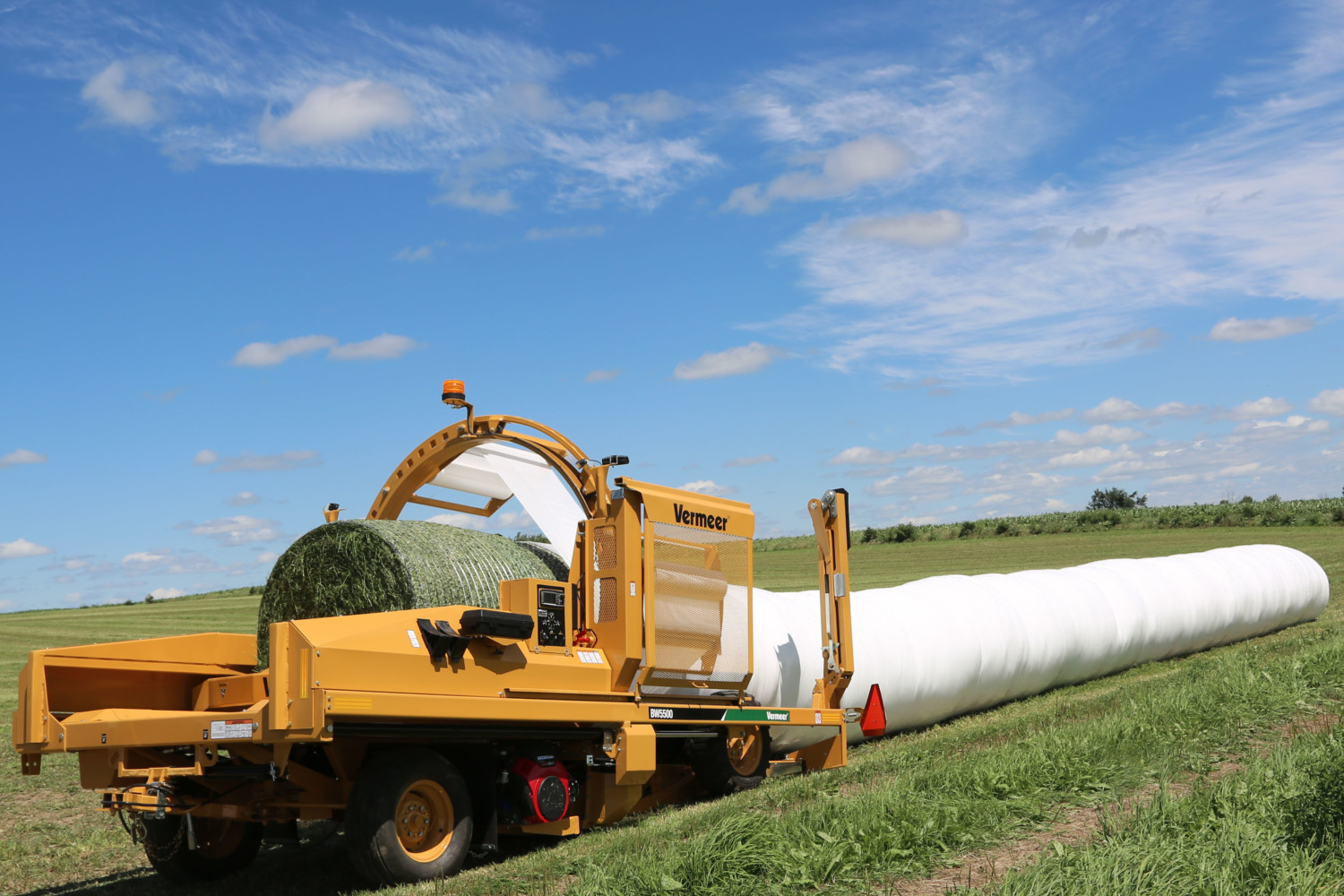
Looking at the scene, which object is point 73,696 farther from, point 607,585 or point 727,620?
point 727,620

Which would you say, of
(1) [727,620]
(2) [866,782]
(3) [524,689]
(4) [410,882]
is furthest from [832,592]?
(4) [410,882]

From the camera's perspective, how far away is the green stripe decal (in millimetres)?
9148

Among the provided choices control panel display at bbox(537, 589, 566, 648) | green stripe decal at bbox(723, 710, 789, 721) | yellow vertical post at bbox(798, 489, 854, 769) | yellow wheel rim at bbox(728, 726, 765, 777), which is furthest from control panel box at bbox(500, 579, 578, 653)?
yellow vertical post at bbox(798, 489, 854, 769)

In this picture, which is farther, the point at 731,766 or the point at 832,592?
the point at 832,592

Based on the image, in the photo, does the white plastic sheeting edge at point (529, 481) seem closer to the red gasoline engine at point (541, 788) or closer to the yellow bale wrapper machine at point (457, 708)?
the yellow bale wrapper machine at point (457, 708)

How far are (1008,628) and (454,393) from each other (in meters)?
7.60

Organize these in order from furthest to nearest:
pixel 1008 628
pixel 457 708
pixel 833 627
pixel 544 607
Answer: pixel 1008 628 < pixel 833 627 < pixel 544 607 < pixel 457 708

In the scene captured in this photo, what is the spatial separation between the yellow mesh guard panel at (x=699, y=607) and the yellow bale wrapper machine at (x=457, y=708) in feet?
0.07

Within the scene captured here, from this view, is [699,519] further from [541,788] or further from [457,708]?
[457,708]

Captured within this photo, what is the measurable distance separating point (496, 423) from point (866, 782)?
153 inches

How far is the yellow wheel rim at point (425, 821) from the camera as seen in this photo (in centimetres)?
699

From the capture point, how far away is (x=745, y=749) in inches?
380

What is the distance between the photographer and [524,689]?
7562 millimetres

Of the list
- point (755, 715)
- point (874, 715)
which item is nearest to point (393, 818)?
point (755, 715)
